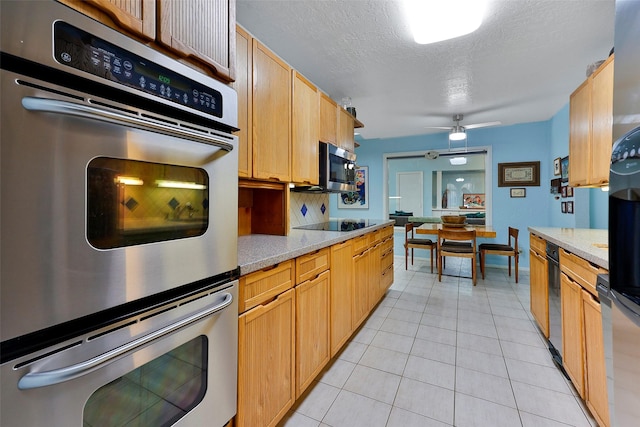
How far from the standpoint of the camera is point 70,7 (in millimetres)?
603

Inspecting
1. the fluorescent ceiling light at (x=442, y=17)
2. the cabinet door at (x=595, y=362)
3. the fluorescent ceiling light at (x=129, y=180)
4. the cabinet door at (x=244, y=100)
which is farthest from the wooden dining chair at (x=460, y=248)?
the fluorescent ceiling light at (x=129, y=180)

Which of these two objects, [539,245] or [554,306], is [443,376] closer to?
[554,306]

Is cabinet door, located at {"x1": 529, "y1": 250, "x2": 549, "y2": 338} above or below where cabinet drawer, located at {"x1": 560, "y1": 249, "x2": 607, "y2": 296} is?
below

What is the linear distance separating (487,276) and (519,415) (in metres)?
3.11

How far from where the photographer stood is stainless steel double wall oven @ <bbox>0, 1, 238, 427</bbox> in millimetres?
513

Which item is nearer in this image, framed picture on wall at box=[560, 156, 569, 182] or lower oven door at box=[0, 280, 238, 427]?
lower oven door at box=[0, 280, 238, 427]

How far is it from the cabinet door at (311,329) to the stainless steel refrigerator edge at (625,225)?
120 cm

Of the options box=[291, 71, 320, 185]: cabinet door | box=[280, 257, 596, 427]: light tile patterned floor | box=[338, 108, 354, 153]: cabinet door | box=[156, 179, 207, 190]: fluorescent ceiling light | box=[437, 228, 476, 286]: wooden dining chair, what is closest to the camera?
box=[156, 179, 207, 190]: fluorescent ceiling light

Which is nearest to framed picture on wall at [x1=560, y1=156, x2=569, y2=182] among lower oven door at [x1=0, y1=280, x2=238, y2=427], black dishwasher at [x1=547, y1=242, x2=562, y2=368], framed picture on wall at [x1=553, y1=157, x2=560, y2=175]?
framed picture on wall at [x1=553, y1=157, x2=560, y2=175]

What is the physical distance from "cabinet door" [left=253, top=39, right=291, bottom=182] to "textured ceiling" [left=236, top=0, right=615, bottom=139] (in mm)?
428

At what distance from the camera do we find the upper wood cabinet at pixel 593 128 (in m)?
1.68

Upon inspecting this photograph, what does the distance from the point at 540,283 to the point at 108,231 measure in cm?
289

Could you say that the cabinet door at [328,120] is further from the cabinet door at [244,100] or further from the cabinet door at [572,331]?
the cabinet door at [572,331]

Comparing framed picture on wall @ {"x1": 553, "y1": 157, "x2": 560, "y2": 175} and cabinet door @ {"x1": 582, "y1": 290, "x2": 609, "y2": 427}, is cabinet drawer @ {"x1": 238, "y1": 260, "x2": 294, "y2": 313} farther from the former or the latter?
framed picture on wall @ {"x1": 553, "y1": 157, "x2": 560, "y2": 175}
